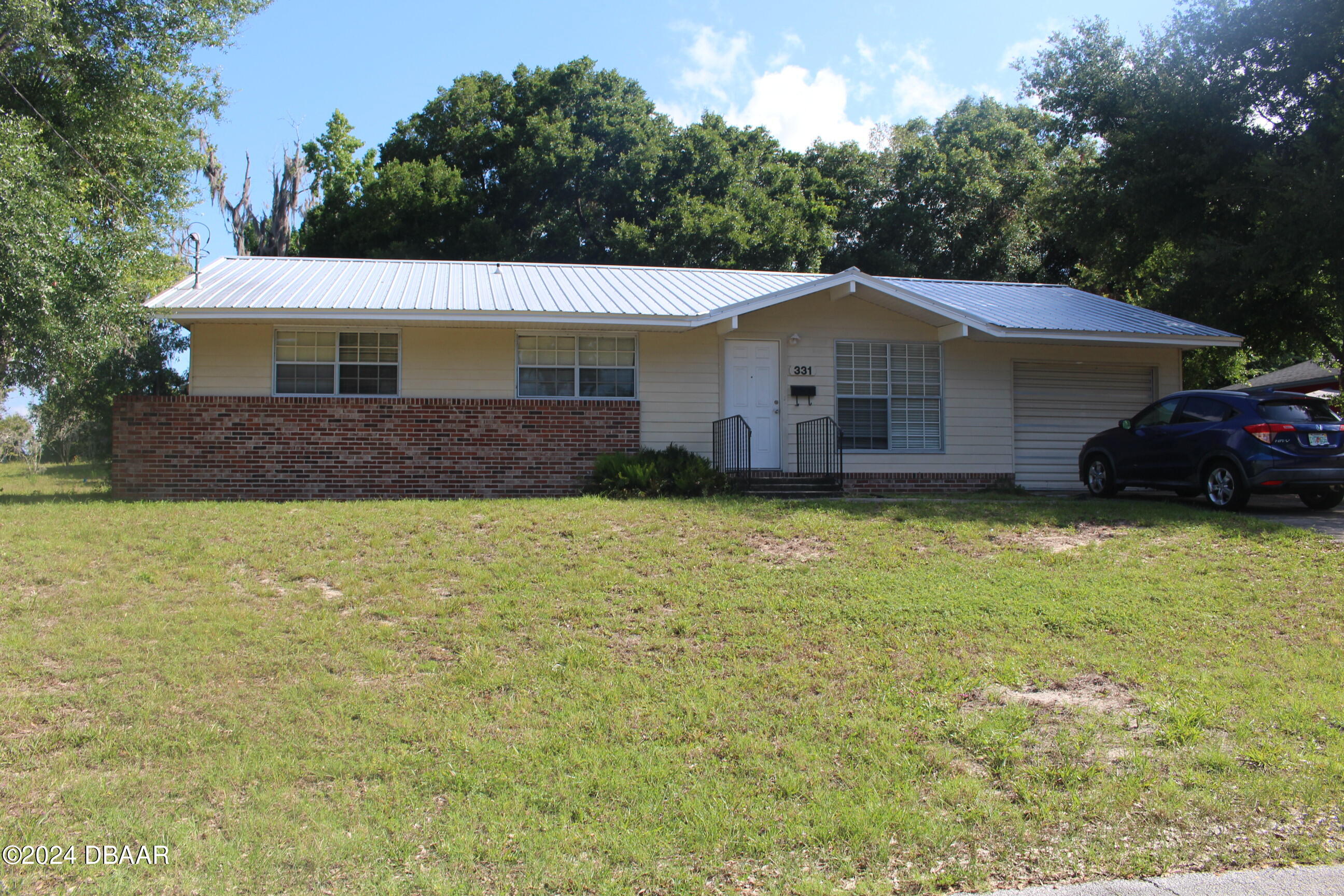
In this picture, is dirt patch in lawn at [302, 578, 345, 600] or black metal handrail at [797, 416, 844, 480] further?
black metal handrail at [797, 416, 844, 480]

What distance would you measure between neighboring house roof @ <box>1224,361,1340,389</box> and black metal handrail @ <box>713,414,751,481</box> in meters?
18.8

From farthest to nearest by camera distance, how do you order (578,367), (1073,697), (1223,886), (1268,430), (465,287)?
(465,287) → (578,367) → (1268,430) → (1073,697) → (1223,886)

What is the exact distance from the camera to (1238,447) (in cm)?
1155

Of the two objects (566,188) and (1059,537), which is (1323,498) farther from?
(566,188)

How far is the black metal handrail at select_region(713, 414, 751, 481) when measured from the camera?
1392 cm

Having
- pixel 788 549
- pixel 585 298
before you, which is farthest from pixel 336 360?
pixel 788 549

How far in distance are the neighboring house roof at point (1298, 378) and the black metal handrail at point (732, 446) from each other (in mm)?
18776

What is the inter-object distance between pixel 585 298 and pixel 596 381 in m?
1.38

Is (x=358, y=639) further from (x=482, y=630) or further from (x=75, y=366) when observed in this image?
(x=75, y=366)

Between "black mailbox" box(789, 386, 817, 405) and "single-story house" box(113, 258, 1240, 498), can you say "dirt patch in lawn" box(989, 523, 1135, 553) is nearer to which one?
"single-story house" box(113, 258, 1240, 498)

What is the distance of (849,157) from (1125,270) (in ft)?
43.0

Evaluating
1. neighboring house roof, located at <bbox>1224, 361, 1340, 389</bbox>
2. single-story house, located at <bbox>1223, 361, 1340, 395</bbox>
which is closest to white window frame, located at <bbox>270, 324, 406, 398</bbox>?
neighboring house roof, located at <bbox>1224, 361, 1340, 389</bbox>

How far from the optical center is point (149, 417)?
42.8 ft

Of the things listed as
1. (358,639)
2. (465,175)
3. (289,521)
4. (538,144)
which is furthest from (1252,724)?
(465,175)
